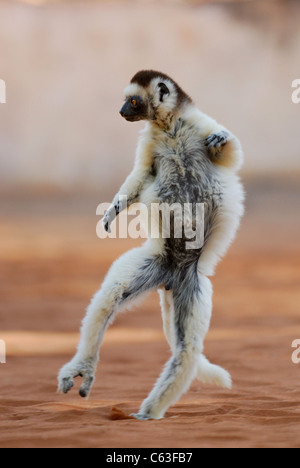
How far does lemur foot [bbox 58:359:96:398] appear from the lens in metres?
4.13

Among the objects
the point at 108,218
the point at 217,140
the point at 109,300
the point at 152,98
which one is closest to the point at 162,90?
the point at 152,98

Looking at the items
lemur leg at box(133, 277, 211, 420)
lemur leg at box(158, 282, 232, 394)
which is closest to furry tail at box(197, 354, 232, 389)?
lemur leg at box(158, 282, 232, 394)

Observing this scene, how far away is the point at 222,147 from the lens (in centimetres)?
471

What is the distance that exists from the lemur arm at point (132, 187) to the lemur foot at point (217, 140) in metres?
0.42

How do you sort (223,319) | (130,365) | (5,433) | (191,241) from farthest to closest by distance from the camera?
(223,319), (130,365), (191,241), (5,433)

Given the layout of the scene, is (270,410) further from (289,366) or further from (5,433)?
(289,366)

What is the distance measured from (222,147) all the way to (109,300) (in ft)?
4.25

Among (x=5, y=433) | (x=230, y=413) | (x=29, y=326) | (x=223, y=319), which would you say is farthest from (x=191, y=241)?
(x=223, y=319)

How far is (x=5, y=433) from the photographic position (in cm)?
397

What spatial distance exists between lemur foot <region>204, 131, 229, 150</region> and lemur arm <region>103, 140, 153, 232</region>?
16.4 inches

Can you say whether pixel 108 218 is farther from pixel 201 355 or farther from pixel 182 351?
pixel 201 355

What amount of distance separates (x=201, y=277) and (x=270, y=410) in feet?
3.42

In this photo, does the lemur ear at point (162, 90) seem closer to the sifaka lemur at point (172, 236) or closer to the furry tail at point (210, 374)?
the sifaka lemur at point (172, 236)

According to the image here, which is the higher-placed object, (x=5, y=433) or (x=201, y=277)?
(x=201, y=277)
